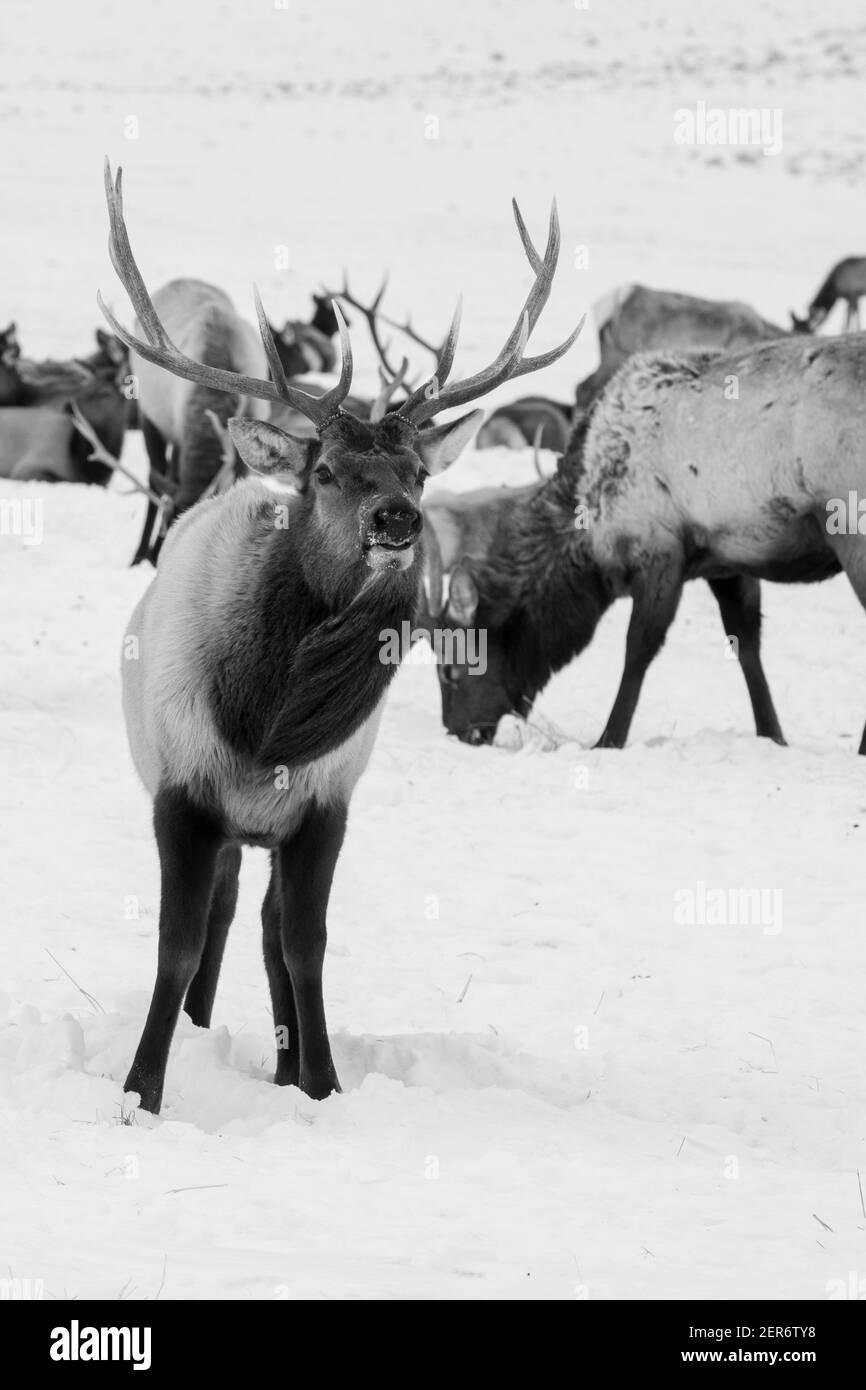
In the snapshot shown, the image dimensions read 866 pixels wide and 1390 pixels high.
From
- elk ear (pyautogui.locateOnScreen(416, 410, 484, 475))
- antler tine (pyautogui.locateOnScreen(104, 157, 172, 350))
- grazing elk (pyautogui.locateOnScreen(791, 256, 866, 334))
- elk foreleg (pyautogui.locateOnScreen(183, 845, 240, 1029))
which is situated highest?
antler tine (pyautogui.locateOnScreen(104, 157, 172, 350))

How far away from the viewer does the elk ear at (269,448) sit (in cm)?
495

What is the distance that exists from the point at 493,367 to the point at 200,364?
82cm

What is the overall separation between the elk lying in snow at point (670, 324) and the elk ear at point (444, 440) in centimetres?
1428

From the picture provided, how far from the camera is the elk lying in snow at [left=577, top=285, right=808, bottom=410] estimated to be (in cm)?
1966

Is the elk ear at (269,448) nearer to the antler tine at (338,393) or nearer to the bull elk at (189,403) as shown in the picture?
the antler tine at (338,393)

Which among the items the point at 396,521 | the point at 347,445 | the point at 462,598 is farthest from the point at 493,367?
the point at 462,598

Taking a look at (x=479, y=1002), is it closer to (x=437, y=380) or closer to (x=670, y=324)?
(x=437, y=380)

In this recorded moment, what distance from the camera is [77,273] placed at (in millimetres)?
29281

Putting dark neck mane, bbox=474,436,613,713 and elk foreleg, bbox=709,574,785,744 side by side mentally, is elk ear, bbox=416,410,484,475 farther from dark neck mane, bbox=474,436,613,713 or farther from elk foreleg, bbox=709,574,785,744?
dark neck mane, bbox=474,436,613,713

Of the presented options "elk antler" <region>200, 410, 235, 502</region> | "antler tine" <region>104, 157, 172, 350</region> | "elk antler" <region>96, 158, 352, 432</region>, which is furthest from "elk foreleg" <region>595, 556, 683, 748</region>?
"antler tine" <region>104, 157, 172, 350</region>

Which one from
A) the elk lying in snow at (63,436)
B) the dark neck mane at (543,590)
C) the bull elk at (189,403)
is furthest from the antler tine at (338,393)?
the elk lying in snow at (63,436)

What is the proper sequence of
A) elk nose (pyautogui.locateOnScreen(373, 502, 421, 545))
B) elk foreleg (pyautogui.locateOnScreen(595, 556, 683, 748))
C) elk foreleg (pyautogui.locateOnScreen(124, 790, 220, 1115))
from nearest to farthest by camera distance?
elk nose (pyautogui.locateOnScreen(373, 502, 421, 545)) → elk foreleg (pyautogui.locateOnScreen(124, 790, 220, 1115)) → elk foreleg (pyautogui.locateOnScreen(595, 556, 683, 748))
